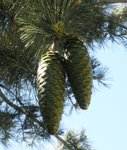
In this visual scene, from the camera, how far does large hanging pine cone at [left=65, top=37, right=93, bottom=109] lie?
1.21 m

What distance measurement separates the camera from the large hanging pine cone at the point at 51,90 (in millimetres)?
1157

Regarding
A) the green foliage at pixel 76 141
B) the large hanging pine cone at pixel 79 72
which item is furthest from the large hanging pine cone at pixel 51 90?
the green foliage at pixel 76 141

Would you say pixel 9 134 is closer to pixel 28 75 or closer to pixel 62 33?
Result: pixel 28 75

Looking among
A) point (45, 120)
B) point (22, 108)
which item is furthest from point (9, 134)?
point (45, 120)

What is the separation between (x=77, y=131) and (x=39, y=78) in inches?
76.2

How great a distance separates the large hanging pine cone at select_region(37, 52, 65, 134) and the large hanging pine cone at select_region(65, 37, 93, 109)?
0.03 m

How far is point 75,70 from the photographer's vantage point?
1266 mm

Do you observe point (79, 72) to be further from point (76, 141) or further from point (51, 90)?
point (76, 141)

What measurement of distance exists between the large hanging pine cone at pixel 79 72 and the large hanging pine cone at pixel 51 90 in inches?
1.1

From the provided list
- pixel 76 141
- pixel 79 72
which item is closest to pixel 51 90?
pixel 79 72

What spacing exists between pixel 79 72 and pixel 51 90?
9 cm

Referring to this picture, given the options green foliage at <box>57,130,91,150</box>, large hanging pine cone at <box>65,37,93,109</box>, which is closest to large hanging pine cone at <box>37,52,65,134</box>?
large hanging pine cone at <box>65,37,93,109</box>

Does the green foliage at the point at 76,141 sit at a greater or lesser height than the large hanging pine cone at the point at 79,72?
greater

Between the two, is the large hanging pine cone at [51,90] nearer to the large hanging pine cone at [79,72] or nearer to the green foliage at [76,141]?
the large hanging pine cone at [79,72]
